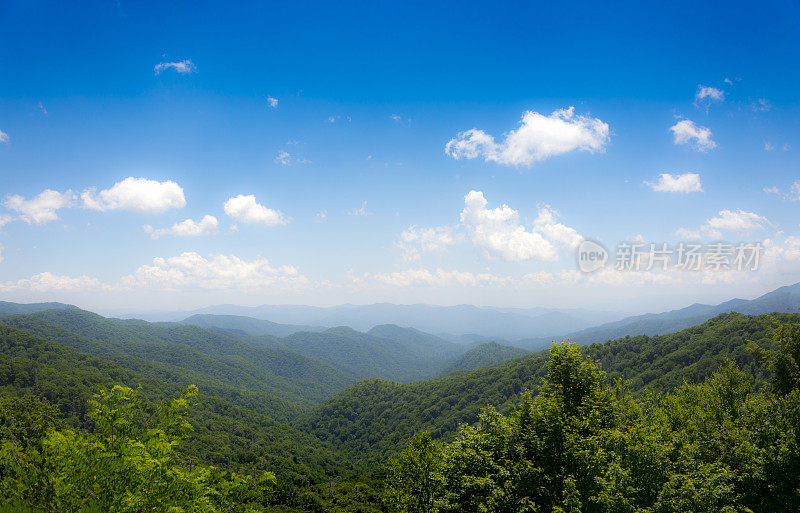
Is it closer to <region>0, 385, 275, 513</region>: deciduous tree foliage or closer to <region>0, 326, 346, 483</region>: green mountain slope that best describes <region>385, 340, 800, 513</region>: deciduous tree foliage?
<region>0, 385, 275, 513</region>: deciduous tree foliage

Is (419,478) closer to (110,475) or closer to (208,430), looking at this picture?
(110,475)

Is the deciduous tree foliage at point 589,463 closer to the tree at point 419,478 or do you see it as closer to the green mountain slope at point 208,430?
the tree at point 419,478

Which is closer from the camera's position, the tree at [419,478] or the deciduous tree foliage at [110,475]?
the deciduous tree foliage at [110,475]

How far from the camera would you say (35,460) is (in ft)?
26.2

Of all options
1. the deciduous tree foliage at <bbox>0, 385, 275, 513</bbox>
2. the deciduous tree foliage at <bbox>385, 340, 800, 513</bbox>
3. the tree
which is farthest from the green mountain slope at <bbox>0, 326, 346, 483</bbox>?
the deciduous tree foliage at <bbox>0, 385, 275, 513</bbox>

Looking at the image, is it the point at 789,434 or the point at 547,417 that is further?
the point at 547,417

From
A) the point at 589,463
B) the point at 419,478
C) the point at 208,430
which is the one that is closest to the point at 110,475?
the point at 589,463

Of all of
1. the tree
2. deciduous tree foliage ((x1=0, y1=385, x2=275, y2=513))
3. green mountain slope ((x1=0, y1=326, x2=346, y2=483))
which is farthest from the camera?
green mountain slope ((x1=0, y1=326, x2=346, y2=483))

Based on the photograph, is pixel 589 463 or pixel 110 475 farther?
pixel 589 463

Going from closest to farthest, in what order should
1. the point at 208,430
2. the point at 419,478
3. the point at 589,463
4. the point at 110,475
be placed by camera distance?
the point at 110,475 → the point at 589,463 → the point at 419,478 → the point at 208,430

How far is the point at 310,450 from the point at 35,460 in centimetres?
20997

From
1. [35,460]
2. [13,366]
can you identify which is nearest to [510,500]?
[35,460]

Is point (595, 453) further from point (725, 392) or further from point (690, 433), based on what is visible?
point (725, 392)

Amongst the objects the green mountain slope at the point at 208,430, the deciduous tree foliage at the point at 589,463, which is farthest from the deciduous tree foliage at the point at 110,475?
the green mountain slope at the point at 208,430
